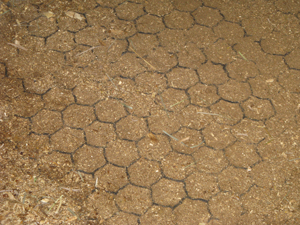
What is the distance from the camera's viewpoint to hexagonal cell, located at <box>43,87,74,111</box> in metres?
2.31

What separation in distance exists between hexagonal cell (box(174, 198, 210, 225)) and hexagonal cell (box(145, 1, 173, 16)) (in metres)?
1.74

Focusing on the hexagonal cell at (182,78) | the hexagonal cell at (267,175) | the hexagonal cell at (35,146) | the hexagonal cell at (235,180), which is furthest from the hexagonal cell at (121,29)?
the hexagonal cell at (267,175)

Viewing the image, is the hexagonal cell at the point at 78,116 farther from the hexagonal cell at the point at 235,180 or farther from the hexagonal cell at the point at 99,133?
the hexagonal cell at the point at 235,180

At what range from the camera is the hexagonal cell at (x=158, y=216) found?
2080 millimetres

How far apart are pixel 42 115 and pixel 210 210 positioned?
61.1 inches

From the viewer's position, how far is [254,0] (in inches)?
110

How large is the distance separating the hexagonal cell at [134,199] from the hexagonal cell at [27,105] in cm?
98

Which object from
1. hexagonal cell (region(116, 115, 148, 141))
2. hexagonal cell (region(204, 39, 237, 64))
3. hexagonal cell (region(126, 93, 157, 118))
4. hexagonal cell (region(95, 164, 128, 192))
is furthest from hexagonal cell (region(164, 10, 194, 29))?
hexagonal cell (region(95, 164, 128, 192))

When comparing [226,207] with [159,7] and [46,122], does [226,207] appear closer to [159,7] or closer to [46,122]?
[46,122]

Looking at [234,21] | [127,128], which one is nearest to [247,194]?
[127,128]

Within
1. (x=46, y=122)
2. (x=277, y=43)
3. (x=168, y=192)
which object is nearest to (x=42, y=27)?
(x=46, y=122)

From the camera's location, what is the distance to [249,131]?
232 cm

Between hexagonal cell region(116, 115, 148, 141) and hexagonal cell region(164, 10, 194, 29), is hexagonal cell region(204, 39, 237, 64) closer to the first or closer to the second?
hexagonal cell region(164, 10, 194, 29)

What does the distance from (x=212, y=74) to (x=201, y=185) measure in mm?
980
